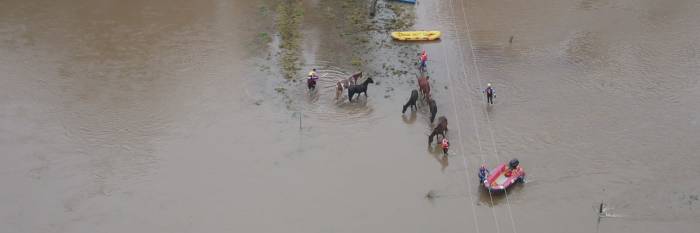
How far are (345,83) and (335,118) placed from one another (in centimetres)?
148

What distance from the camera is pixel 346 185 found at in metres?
15.4

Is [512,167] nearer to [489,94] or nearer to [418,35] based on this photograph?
[489,94]

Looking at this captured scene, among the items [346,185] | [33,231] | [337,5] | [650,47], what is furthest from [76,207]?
[650,47]

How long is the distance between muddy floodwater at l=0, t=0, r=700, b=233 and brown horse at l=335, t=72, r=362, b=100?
0.41 meters

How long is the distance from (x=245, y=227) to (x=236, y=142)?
3.49 m

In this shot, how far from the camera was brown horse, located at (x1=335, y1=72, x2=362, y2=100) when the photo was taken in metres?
19.1

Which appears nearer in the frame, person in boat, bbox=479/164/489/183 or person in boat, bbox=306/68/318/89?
person in boat, bbox=479/164/489/183

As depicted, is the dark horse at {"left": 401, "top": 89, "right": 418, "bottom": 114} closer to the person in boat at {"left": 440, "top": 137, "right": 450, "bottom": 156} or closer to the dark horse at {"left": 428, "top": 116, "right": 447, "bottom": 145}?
the dark horse at {"left": 428, "top": 116, "right": 447, "bottom": 145}

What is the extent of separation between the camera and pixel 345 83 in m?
19.2

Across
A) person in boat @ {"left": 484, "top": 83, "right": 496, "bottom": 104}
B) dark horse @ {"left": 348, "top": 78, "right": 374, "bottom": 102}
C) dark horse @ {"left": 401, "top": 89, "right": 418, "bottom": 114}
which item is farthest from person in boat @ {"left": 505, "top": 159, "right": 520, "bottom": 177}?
dark horse @ {"left": 348, "top": 78, "right": 374, "bottom": 102}

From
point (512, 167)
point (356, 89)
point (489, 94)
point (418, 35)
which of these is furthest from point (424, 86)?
point (418, 35)

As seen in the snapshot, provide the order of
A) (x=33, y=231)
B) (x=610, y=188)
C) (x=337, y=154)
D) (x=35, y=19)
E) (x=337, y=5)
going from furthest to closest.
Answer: (x=337, y=5), (x=35, y=19), (x=337, y=154), (x=610, y=188), (x=33, y=231)

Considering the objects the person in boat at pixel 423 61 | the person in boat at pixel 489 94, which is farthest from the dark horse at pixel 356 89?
the person in boat at pixel 489 94

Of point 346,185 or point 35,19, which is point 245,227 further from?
point 35,19
